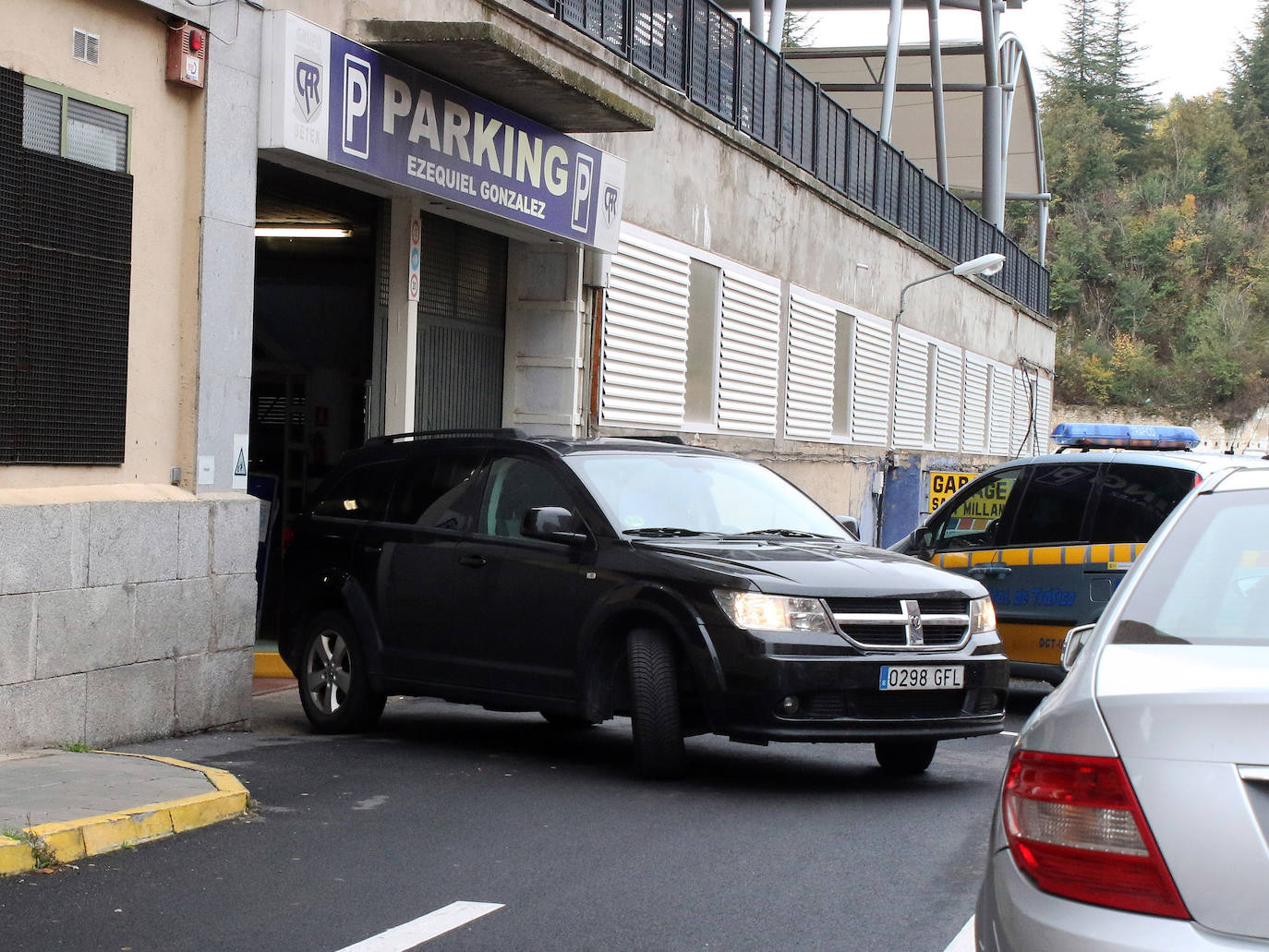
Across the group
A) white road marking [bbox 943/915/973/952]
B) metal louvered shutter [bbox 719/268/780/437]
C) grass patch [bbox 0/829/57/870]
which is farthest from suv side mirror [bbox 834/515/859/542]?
metal louvered shutter [bbox 719/268/780/437]

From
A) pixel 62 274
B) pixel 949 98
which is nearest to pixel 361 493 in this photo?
A: pixel 62 274

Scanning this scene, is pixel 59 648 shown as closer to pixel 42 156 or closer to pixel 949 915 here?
pixel 42 156

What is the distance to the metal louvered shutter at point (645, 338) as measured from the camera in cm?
1630

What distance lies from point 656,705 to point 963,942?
287 centimetres

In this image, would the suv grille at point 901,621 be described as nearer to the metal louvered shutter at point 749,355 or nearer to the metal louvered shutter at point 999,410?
the metal louvered shutter at point 749,355

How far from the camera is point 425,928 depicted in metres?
5.21

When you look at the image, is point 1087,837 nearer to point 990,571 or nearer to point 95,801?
point 95,801

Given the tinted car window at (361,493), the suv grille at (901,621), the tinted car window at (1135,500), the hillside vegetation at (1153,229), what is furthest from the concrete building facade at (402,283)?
the hillside vegetation at (1153,229)

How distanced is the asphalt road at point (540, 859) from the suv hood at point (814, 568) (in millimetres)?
1033

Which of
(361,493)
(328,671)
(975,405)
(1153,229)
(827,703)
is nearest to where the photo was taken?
(827,703)

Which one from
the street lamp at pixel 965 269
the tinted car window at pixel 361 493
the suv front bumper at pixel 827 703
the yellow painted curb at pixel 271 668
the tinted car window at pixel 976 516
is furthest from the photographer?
Answer: the street lamp at pixel 965 269

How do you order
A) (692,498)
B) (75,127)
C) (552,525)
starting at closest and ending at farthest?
1. (552,525)
2. (75,127)
3. (692,498)

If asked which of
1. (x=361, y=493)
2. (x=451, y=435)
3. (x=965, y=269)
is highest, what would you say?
(x=965, y=269)

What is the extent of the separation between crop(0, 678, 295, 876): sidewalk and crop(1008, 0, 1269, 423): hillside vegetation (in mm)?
62179
